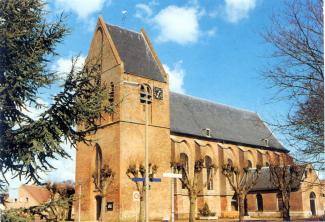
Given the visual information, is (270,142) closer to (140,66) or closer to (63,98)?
(140,66)

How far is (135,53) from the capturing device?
42281mm

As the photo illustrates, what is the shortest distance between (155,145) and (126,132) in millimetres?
4039

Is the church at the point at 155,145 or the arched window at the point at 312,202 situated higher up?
the church at the point at 155,145

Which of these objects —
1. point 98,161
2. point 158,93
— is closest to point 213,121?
point 158,93

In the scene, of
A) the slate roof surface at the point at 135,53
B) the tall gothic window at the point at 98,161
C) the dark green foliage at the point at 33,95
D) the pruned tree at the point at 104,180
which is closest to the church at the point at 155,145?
the slate roof surface at the point at 135,53

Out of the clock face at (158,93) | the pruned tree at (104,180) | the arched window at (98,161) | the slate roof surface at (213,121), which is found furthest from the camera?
the slate roof surface at (213,121)

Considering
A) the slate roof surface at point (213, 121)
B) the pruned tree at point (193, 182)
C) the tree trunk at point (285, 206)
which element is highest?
the slate roof surface at point (213, 121)

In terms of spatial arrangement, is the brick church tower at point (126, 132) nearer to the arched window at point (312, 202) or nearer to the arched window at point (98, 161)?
the arched window at point (98, 161)

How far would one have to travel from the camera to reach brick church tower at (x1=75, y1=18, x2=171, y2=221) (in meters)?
37.0

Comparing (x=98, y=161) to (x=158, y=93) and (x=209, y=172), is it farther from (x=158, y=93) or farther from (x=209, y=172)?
(x=209, y=172)

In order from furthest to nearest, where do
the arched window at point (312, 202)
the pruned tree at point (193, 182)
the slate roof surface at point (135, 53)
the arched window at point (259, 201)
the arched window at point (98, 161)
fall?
the arched window at point (259, 201), the arched window at point (312, 202), the slate roof surface at point (135, 53), the arched window at point (98, 161), the pruned tree at point (193, 182)

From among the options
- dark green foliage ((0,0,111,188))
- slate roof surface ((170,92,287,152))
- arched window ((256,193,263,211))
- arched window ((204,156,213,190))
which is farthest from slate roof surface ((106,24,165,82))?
dark green foliage ((0,0,111,188))

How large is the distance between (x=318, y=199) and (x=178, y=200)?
62.1ft

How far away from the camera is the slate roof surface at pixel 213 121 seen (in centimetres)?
4679
